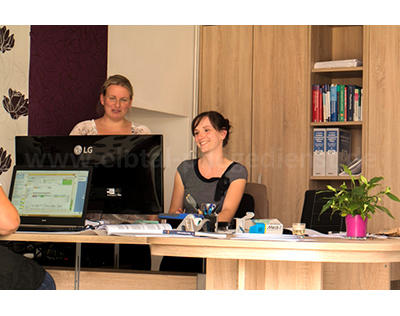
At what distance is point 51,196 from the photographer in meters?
2.86

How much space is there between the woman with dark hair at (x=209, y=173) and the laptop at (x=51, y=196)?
0.70 m

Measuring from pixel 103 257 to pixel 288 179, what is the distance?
1772 millimetres

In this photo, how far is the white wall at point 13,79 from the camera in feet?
11.5

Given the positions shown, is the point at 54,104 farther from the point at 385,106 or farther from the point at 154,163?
the point at 385,106

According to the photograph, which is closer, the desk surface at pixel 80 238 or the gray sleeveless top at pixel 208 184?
the desk surface at pixel 80 238

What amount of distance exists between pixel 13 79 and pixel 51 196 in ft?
3.44

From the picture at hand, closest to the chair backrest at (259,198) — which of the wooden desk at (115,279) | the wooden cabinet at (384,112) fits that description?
the wooden desk at (115,279)

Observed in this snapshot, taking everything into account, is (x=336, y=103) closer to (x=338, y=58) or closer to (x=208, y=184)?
(x=338, y=58)

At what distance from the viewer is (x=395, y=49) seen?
4594 millimetres

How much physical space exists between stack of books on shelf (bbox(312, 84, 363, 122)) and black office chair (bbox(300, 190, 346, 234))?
5.36ft

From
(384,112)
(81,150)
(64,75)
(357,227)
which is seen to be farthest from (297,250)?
(384,112)

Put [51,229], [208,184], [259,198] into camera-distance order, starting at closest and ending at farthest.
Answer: [51,229], [208,184], [259,198]

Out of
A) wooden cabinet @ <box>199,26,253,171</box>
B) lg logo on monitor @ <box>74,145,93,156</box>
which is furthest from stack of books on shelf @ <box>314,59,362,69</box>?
lg logo on monitor @ <box>74,145,93,156</box>

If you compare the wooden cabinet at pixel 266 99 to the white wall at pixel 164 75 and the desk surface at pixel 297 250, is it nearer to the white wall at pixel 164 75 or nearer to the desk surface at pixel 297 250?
the white wall at pixel 164 75
